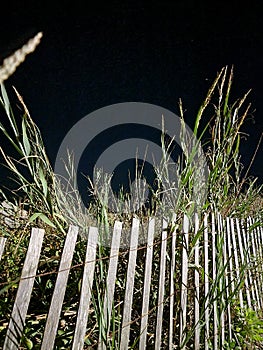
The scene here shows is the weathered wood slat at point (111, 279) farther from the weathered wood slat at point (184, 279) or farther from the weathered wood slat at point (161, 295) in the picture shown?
the weathered wood slat at point (184, 279)

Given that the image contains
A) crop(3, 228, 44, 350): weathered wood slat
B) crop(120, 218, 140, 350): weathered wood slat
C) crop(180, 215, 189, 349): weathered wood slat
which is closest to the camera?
crop(3, 228, 44, 350): weathered wood slat

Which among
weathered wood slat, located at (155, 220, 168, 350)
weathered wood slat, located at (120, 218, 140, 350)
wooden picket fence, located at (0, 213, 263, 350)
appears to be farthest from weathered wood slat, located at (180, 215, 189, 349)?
weathered wood slat, located at (120, 218, 140, 350)

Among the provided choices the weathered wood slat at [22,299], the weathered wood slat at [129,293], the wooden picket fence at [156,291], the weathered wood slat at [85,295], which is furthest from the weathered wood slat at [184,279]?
the weathered wood slat at [22,299]

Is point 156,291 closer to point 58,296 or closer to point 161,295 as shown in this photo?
point 161,295

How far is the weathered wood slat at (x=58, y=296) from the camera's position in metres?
0.69

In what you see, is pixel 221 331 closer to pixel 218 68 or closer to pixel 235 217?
pixel 235 217

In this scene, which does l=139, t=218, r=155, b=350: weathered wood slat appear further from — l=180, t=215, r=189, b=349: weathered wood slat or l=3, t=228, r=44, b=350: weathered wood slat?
l=3, t=228, r=44, b=350: weathered wood slat

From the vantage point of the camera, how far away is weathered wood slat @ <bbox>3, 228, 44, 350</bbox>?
63 cm

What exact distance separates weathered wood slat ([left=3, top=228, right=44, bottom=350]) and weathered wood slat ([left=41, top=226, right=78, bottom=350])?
0.22ft

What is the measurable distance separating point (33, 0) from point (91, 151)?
98.5 inches

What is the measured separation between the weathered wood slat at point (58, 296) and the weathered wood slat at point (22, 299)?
7 centimetres

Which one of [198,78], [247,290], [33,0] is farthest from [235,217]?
[33,0]

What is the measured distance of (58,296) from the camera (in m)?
0.72

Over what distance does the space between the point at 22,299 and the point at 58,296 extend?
0.10 m
